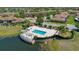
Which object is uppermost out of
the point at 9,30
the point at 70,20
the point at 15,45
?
the point at 70,20

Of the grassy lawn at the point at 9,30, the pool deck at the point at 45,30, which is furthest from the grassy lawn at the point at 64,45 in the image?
the grassy lawn at the point at 9,30

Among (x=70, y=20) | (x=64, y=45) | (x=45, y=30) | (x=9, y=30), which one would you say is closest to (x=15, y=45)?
(x=9, y=30)

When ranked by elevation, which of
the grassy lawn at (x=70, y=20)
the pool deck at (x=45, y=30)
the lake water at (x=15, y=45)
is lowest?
the lake water at (x=15, y=45)

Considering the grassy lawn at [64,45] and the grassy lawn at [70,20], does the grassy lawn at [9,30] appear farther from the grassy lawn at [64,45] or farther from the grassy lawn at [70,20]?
the grassy lawn at [70,20]

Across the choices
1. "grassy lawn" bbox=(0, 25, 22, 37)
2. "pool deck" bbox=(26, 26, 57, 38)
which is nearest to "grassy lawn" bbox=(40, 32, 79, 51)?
"pool deck" bbox=(26, 26, 57, 38)

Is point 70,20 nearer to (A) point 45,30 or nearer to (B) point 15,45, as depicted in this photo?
(A) point 45,30

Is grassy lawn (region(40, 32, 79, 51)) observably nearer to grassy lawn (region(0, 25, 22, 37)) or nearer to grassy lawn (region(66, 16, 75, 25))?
grassy lawn (region(66, 16, 75, 25))
